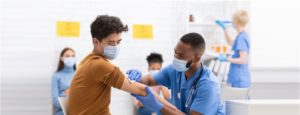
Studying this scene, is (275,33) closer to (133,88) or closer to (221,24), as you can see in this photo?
(133,88)

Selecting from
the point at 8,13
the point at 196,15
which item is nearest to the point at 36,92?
the point at 8,13

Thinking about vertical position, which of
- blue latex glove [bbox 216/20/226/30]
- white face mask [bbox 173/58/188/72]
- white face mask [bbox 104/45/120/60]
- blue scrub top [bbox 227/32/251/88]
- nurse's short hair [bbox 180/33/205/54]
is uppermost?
blue latex glove [bbox 216/20/226/30]

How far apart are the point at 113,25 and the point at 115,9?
224cm

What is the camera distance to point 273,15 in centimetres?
261

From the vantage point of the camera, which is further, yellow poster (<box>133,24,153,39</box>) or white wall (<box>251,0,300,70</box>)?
yellow poster (<box>133,24,153,39</box>)

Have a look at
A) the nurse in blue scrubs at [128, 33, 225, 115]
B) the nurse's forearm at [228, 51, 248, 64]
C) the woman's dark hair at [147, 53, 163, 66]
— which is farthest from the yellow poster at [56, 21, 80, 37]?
the nurse in blue scrubs at [128, 33, 225, 115]

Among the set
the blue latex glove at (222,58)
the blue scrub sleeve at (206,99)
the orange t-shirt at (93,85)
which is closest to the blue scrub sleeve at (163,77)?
the blue scrub sleeve at (206,99)

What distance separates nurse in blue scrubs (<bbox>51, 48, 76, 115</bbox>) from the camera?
3881 mm

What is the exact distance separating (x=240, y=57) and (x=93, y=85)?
2.14 metres

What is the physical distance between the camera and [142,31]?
4230 mm

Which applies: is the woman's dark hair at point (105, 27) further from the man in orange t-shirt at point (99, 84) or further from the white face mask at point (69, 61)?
the white face mask at point (69, 61)

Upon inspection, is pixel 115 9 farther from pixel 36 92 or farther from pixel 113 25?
pixel 113 25

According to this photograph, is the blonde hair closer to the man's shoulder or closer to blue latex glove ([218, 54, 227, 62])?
blue latex glove ([218, 54, 227, 62])

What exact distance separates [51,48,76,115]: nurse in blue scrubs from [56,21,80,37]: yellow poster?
0.65 feet
